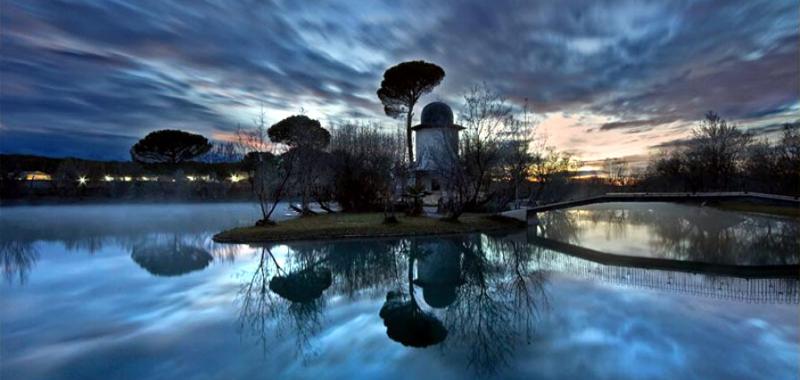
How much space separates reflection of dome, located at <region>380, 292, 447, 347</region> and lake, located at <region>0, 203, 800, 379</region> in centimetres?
5

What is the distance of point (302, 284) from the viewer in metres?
10.4

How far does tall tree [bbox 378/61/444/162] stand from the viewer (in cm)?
3581

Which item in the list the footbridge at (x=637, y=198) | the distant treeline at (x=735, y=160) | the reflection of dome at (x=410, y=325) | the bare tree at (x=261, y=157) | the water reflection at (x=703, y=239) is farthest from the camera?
the distant treeline at (x=735, y=160)

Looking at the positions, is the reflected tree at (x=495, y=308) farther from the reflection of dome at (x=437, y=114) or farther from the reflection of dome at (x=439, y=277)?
the reflection of dome at (x=437, y=114)

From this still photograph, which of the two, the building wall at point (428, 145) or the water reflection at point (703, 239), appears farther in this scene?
the building wall at point (428, 145)

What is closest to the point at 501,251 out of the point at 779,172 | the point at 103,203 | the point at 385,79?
the point at 385,79

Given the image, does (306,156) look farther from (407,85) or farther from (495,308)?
(495,308)

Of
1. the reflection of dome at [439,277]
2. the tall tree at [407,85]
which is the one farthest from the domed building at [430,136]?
the reflection of dome at [439,277]

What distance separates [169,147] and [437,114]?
39761 mm

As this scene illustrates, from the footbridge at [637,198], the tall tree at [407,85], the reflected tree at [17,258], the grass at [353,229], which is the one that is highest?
the tall tree at [407,85]

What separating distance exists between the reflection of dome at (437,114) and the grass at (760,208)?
26.5 m

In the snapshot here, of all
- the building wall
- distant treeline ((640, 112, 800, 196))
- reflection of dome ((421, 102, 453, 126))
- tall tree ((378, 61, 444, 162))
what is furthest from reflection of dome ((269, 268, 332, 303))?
distant treeline ((640, 112, 800, 196))

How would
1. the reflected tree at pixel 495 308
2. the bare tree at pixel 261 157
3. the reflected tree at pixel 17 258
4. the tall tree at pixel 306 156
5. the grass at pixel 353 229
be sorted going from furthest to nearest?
the tall tree at pixel 306 156, the bare tree at pixel 261 157, the grass at pixel 353 229, the reflected tree at pixel 17 258, the reflected tree at pixel 495 308

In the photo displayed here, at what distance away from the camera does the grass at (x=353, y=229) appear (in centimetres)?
1780
